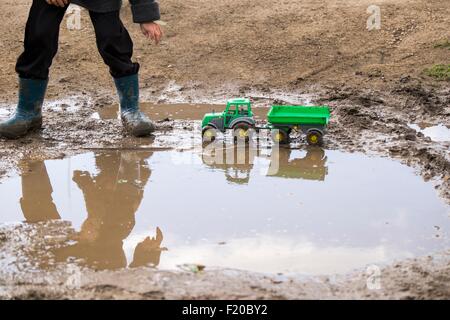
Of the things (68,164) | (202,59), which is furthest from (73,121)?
(202,59)

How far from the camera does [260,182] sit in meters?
4.94

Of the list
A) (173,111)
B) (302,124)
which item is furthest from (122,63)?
(302,124)

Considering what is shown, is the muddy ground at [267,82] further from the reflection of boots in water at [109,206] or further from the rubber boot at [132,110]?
the reflection of boots in water at [109,206]

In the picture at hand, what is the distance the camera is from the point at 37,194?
4.78m

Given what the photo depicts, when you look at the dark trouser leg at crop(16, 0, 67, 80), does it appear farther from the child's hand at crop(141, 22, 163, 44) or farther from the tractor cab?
the tractor cab

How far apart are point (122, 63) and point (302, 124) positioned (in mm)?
1488

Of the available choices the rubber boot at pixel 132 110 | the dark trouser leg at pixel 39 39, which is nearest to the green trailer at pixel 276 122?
the rubber boot at pixel 132 110

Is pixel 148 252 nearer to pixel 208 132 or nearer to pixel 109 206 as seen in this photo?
pixel 109 206

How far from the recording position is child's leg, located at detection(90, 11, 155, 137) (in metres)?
5.68

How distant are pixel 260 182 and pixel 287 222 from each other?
69cm

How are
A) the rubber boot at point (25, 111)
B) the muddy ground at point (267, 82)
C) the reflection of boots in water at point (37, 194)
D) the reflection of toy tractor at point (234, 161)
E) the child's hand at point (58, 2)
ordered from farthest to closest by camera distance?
the rubber boot at point (25, 111)
the child's hand at point (58, 2)
the reflection of toy tractor at point (234, 161)
the reflection of boots in water at point (37, 194)
the muddy ground at point (267, 82)

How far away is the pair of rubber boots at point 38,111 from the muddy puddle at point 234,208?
0.41 meters

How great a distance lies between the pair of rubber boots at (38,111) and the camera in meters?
5.85

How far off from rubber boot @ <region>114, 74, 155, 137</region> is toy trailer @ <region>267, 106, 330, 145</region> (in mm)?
981
